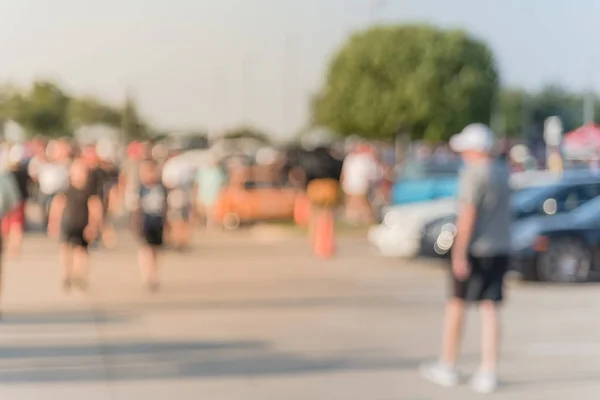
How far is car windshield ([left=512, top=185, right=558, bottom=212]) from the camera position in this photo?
1340 centimetres

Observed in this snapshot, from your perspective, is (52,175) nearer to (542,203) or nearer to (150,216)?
(150,216)

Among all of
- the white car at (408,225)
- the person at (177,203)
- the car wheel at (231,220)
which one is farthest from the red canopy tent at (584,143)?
the person at (177,203)

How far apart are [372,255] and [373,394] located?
990 centimetres

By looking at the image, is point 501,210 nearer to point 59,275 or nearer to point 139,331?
point 139,331

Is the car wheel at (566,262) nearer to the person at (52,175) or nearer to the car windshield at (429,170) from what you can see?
the person at (52,175)

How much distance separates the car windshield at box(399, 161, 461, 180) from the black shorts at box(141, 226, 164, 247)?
10251mm

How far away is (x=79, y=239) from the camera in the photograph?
11156 mm

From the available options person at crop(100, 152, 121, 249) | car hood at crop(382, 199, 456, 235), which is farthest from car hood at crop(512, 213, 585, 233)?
person at crop(100, 152, 121, 249)

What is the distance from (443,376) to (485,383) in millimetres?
333

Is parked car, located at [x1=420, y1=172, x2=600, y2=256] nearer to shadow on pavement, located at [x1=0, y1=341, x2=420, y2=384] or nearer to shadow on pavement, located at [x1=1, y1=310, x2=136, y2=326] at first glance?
shadow on pavement, located at [x1=1, y1=310, x2=136, y2=326]

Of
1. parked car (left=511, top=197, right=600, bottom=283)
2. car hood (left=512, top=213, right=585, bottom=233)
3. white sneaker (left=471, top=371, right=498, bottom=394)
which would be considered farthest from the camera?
car hood (left=512, top=213, right=585, bottom=233)

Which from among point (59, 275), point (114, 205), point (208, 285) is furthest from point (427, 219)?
point (114, 205)

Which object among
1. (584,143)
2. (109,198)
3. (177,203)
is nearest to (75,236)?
(177,203)

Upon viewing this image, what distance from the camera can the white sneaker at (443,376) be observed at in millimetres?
6773
